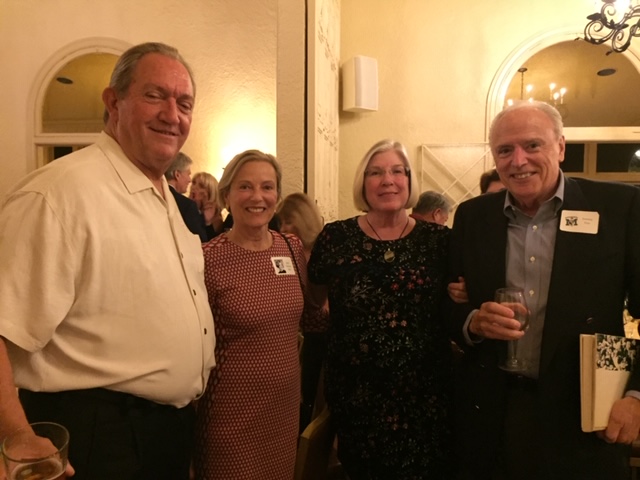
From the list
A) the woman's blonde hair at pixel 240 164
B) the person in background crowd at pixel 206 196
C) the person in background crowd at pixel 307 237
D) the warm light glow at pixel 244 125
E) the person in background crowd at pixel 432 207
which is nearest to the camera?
the woman's blonde hair at pixel 240 164

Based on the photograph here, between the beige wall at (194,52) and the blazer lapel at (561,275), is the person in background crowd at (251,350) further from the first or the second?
the beige wall at (194,52)

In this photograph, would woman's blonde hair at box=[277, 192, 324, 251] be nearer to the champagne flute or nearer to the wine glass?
the wine glass

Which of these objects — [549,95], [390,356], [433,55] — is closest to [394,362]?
[390,356]

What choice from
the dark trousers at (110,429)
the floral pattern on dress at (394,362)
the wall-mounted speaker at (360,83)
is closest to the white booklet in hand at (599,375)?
the floral pattern on dress at (394,362)

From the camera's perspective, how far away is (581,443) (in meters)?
1.45

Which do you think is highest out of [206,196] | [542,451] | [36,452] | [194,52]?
[194,52]

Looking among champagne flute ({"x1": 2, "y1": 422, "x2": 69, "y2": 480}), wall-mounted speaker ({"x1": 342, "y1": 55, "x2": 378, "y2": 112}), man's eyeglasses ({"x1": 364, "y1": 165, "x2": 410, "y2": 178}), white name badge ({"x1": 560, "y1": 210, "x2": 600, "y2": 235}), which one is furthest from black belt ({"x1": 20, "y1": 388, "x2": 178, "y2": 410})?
wall-mounted speaker ({"x1": 342, "y1": 55, "x2": 378, "y2": 112})

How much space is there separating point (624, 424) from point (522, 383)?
0.28 meters

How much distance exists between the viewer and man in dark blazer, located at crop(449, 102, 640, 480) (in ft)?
4.72

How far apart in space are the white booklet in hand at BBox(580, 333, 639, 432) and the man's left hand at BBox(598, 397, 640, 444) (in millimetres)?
16

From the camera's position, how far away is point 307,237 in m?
2.90

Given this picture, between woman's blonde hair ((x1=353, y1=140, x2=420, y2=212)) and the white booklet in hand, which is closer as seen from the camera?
the white booklet in hand

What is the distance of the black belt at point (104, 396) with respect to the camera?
1.19 m

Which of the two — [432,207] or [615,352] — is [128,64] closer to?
[615,352]
